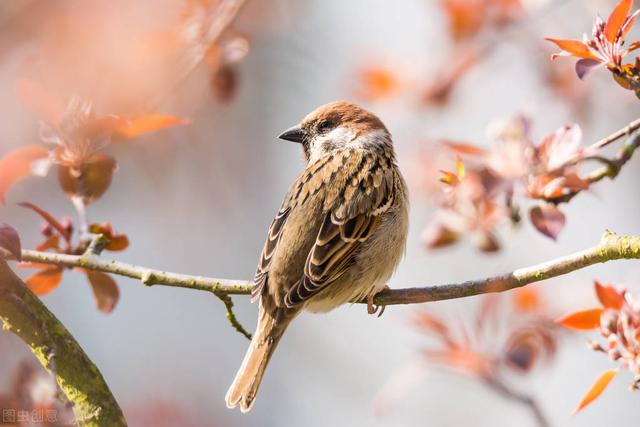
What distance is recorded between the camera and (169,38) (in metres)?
3.84

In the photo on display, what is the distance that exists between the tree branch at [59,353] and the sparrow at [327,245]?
39.1 inches

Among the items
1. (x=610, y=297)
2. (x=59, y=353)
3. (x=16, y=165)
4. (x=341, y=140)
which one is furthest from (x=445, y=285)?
(x=341, y=140)

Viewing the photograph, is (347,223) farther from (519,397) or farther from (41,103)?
(41,103)

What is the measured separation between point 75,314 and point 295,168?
2.92m

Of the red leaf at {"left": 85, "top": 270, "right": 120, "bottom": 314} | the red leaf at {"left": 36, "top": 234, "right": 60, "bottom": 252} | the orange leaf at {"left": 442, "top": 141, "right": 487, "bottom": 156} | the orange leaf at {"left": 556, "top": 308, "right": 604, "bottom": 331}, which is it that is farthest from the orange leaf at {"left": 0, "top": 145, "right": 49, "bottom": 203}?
the orange leaf at {"left": 556, "top": 308, "right": 604, "bottom": 331}

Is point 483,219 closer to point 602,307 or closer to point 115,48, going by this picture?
point 602,307

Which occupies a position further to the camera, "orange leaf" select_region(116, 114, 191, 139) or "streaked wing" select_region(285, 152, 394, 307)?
"streaked wing" select_region(285, 152, 394, 307)

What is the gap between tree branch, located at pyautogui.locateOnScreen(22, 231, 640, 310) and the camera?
8.50 feet

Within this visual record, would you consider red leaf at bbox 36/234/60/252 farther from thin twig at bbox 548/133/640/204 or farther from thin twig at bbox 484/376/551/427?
thin twig at bbox 548/133/640/204

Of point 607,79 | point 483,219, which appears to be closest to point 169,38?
point 483,219

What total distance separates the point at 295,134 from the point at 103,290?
203 cm

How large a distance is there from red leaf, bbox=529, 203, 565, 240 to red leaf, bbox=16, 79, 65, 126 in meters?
1.72

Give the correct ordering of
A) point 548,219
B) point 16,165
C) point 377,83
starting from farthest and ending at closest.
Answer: point 377,83 < point 16,165 < point 548,219

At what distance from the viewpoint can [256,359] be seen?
3666mm
